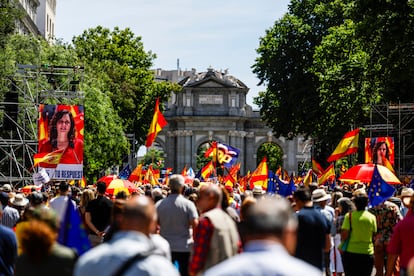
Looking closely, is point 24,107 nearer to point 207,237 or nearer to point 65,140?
point 65,140

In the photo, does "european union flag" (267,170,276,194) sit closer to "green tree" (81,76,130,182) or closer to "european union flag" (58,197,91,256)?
"european union flag" (58,197,91,256)

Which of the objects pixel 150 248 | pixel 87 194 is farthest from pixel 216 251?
pixel 87 194

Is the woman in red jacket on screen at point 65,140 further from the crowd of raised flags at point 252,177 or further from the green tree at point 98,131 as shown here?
the green tree at point 98,131

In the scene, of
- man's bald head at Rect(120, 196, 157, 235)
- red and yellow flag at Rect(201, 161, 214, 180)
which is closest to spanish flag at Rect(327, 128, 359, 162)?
red and yellow flag at Rect(201, 161, 214, 180)

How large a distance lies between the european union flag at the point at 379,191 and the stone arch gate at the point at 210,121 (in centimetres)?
8043

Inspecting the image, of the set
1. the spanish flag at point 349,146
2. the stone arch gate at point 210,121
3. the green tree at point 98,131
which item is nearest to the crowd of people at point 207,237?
the spanish flag at point 349,146

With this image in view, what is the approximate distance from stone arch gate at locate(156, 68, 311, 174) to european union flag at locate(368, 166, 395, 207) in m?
80.4

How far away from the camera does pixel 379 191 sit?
15.9 metres

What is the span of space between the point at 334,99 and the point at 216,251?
38613 millimetres

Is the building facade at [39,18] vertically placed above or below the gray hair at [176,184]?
above

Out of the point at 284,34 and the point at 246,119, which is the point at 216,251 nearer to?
the point at 284,34

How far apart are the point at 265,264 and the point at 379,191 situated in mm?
11592

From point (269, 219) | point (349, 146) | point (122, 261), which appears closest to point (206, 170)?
point (349, 146)

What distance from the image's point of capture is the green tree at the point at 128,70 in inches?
2463
